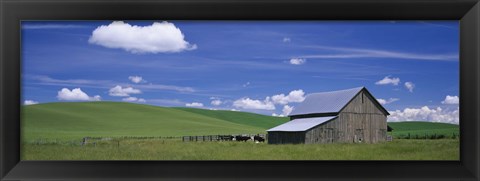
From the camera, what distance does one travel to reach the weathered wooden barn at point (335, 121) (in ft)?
Result: 12.5

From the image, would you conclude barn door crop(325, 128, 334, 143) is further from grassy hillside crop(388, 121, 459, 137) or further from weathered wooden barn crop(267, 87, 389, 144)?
grassy hillside crop(388, 121, 459, 137)

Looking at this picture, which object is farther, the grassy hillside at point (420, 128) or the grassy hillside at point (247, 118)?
the grassy hillside at point (247, 118)

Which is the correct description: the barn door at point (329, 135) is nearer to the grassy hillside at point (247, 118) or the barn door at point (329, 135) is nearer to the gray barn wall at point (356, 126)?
the gray barn wall at point (356, 126)

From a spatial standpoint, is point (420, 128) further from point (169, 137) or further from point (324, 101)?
point (169, 137)

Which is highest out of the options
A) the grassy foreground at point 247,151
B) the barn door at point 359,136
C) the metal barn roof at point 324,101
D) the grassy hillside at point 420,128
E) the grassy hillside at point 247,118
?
the metal barn roof at point 324,101

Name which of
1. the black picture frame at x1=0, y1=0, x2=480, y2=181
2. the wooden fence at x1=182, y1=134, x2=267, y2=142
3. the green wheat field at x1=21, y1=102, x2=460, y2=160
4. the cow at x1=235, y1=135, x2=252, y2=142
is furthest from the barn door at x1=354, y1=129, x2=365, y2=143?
the cow at x1=235, y1=135, x2=252, y2=142

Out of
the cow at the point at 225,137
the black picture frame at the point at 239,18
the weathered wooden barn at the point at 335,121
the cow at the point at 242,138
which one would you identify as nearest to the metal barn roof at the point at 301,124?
the weathered wooden barn at the point at 335,121

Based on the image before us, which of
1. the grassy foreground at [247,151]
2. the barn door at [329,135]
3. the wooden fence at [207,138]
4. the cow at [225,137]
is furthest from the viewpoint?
the cow at [225,137]

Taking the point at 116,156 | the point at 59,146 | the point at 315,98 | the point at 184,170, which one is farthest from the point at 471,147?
the point at 59,146

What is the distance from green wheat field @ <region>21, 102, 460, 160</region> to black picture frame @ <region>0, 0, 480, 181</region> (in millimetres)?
114

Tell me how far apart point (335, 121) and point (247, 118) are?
79 centimetres

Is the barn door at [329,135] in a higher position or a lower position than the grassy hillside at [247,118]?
lower

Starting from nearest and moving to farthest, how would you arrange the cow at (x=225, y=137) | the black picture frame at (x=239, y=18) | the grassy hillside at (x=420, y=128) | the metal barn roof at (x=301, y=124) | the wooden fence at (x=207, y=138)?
the black picture frame at (x=239, y=18) → the grassy hillside at (x=420, y=128) → the metal barn roof at (x=301, y=124) → the wooden fence at (x=207, y=138) → the cow at (x=225, y=137)

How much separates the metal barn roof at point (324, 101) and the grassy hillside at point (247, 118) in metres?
0.16
